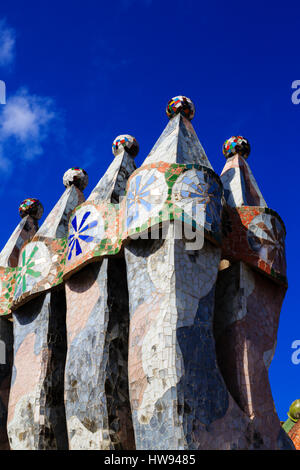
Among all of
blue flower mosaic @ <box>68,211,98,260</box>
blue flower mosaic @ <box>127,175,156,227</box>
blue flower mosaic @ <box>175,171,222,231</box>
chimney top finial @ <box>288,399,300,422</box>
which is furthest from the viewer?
chimney top finial @ <box>288,399,300,422</box>

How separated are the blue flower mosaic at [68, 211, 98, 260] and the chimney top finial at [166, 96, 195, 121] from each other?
194cm

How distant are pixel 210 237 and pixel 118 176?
88.5 inches

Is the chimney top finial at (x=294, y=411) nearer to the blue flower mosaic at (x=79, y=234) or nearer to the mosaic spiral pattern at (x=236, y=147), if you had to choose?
the mosaic spiral pattern at (x=236, y=147)

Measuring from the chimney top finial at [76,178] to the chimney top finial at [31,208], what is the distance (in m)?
0.88

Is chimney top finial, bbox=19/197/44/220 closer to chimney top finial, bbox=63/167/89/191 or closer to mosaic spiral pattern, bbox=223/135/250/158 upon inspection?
chimney top finial, bbox=63/167/89/191

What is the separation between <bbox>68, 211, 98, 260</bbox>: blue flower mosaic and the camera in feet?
26.1

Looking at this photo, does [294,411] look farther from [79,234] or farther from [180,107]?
[180,107]

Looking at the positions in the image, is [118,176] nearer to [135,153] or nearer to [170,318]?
[135,153]

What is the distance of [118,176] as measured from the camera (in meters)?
8.80

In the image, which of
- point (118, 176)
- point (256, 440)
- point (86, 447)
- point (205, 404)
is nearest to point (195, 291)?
point (205, 404)

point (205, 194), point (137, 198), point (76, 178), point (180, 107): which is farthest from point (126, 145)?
point (205, 194)

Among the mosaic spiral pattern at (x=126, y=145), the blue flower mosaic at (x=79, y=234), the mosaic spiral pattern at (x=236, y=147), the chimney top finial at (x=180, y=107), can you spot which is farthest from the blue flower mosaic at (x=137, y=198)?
the mosaic spiral pattern at (x=236, y=147)

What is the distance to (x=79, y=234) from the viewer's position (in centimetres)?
809

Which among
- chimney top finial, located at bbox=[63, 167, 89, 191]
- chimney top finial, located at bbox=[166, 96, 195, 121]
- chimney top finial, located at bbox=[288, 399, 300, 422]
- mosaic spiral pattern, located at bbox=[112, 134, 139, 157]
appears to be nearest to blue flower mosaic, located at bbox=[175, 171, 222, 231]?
chimney top finial, located at bbox=[166, 96, 195, 121]
